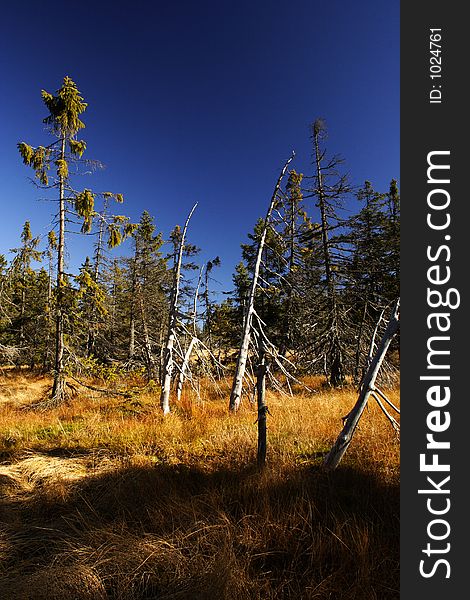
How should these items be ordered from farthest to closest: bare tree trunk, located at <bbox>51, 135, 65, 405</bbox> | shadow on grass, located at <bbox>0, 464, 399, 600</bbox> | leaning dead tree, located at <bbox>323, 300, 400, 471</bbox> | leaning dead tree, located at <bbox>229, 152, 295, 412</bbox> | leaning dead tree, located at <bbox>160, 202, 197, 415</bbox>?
bare tree trunk, located at <bbox>51, 135, 65, 405</bbox> < leaning dead tree, located at <bbox>229, 152, 295, 412</bbox> < leaning dead tree, located at <bbox>160, 202, 197, 415</bbox> < leaning dead tree, located at <bbox>323, 300, 400, 471</bbox> < shadow on grass, located at <bbox>0, 464, 399, 600</bbox>

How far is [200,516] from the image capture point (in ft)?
10.0

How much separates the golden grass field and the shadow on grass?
14 millimetres

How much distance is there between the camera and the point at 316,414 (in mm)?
7039

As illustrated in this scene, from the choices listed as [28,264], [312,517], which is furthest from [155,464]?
[28,264]

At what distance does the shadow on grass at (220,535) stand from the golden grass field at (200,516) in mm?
14

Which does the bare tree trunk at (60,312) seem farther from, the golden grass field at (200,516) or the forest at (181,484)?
the golden grass field at (200,516)

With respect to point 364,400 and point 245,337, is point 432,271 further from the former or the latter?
point 245,337

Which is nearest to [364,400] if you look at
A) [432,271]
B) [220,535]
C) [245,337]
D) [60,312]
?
[432,271]

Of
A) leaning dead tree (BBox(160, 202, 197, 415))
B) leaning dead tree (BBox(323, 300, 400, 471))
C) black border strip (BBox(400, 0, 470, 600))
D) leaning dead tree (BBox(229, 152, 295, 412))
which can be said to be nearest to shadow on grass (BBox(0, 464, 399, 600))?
leaning dead tree (BBox(323, 300, 400, 471))

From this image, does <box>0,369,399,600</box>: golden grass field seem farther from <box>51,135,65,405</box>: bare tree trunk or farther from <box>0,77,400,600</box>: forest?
<box>51,135,65,405</box>: bare tree trunk

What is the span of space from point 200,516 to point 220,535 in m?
0.53

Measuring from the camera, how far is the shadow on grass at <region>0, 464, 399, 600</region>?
7.04 feet

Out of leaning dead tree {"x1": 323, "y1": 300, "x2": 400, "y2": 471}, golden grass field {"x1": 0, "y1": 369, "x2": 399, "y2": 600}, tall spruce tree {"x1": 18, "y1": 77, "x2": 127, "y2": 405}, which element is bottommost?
golden grass field {"x1": 0, "y1": 369, "x2": 399, "y2": 600}

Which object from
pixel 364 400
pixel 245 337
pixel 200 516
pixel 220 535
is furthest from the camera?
pixel 245 337
